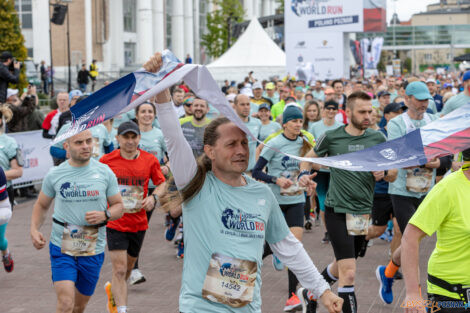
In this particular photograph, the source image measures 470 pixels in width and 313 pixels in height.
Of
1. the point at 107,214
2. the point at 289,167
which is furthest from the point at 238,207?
the point at 289,167

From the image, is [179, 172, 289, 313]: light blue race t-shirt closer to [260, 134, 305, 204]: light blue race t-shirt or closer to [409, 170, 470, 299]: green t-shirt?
[409, 170, 470, 299]: green t-shirt

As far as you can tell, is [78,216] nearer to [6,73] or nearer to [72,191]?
[72,191]

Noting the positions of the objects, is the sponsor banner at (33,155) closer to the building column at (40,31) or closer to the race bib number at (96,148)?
the race bib number at (96,148)

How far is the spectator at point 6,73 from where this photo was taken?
14.5 meters

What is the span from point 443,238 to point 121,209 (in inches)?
121

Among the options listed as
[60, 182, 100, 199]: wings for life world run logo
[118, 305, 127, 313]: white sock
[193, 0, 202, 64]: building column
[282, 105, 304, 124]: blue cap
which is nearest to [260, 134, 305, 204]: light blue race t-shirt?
[282, 105, 304, 124]: blue cap

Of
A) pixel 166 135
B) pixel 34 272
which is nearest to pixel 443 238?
pixel 166 135

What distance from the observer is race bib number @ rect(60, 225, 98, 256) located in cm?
615

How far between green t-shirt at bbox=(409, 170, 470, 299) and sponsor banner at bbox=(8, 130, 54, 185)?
1235cm

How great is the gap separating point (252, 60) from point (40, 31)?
2007 cm

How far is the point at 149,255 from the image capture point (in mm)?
10484

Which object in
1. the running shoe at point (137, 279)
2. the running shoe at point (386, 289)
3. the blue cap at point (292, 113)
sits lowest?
the running shoe at point (137, 279)

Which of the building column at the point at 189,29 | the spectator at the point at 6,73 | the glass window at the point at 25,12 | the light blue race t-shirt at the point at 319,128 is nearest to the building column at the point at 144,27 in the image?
the glass window at the point at 25,12

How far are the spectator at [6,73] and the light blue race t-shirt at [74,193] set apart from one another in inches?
345
